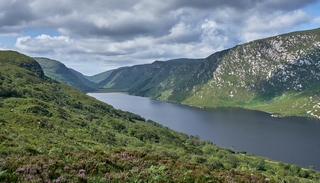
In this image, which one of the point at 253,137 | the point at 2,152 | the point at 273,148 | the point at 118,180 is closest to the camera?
the point at 118,180

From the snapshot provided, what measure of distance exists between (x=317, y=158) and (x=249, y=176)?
157 meters

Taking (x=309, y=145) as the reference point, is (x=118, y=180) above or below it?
above

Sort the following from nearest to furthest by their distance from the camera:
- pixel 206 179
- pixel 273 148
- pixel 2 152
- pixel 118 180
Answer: pixel 118 180 < pixel 206 179 < pixel 2 152 < pixel 273 148

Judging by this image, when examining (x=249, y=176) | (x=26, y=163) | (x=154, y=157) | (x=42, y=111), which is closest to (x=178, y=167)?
(x=154, y=157)

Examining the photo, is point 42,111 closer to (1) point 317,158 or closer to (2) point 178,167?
(2) point 178,167

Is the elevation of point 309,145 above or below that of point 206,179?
below

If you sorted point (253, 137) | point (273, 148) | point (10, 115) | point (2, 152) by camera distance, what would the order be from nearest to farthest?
point (2, 152) → point (10, 115) → point (273, 148) → point (253, 137)

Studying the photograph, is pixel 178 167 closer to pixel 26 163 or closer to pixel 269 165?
pixel 26 163

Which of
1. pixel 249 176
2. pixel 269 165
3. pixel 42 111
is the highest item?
pixel 249 176

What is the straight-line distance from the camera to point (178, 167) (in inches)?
706

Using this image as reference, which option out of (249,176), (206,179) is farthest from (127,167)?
(249,176)

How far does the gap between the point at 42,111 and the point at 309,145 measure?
167 metres

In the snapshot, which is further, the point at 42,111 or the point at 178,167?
the point at 42,111

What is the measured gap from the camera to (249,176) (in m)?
18.3
